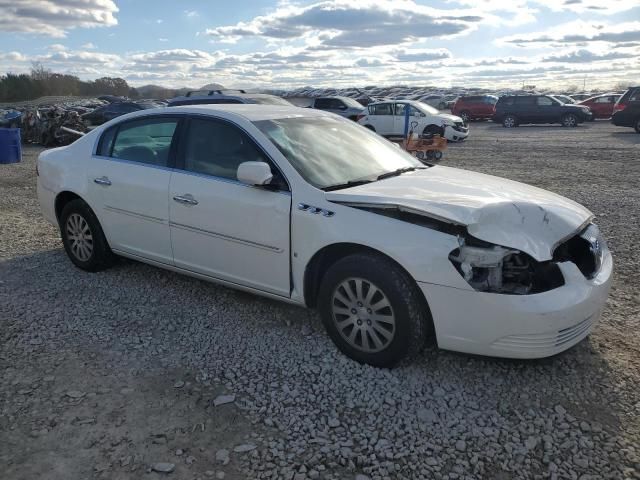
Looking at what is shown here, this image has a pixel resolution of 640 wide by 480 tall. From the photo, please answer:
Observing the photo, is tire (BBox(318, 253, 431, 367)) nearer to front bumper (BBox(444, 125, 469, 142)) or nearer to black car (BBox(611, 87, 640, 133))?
front bumper (BBox(444, 125, 469, 142))

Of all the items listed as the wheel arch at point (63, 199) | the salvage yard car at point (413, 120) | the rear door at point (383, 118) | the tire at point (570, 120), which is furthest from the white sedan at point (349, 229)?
the tire at point (570, 120)

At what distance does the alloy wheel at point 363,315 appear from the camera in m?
3.35

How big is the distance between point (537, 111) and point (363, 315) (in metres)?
25.7

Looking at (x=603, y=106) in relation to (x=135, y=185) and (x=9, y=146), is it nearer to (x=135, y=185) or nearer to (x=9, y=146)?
(x=9, y=146)

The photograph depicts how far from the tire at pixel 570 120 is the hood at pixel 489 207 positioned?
79.8 feet

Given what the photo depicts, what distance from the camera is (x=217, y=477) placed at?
2586 mm

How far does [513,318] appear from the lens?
305 centimetres

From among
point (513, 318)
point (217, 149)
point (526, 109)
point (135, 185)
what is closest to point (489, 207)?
point (513, 318)

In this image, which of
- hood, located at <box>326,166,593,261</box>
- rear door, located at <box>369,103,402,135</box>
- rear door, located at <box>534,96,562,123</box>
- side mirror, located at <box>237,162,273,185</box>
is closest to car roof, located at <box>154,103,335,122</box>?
side mirror, located at <box>237,162,273,185</box>

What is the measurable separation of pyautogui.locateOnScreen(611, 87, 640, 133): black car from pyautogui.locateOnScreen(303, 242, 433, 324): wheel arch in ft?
68.6

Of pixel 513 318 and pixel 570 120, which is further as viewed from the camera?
pixel 570 120

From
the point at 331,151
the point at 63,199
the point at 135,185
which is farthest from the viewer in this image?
the point at 63,199

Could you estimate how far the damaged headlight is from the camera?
3.11 metres

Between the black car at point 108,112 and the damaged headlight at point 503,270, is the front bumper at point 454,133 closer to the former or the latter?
the black car at point 108,112
